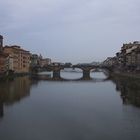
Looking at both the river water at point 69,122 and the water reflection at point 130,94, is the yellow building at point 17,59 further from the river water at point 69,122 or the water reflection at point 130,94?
the river water at point 69,122

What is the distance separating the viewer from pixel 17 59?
242 feet

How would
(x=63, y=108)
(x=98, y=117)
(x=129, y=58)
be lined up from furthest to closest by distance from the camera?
(x=129, y=58), (x=63, y=108), (x=98, y=117)

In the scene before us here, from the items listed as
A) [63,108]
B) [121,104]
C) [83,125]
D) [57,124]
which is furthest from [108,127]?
[121,104]

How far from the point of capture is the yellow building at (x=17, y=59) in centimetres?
6862

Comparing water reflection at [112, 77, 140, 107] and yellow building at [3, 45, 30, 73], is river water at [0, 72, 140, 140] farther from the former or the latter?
yellow building at [3, 45, 30, 73]

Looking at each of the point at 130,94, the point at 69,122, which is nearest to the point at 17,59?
the point at 130,94

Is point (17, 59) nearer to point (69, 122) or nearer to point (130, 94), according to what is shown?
point (130, 94)

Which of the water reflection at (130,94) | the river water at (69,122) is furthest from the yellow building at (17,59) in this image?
the river water at (69,122)

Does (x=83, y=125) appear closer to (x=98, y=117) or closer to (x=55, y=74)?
(x=98, y=117)

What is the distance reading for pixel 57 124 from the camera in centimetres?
1648

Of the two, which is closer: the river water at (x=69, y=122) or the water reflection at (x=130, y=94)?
the river water at (x=69, y=122)

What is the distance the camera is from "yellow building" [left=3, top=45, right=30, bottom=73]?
2702 inches

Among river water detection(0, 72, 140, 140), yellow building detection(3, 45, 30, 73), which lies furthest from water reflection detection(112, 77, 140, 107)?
yellow building detection(3, 45, 30, 73)

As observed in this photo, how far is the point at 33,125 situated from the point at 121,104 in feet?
28.9
